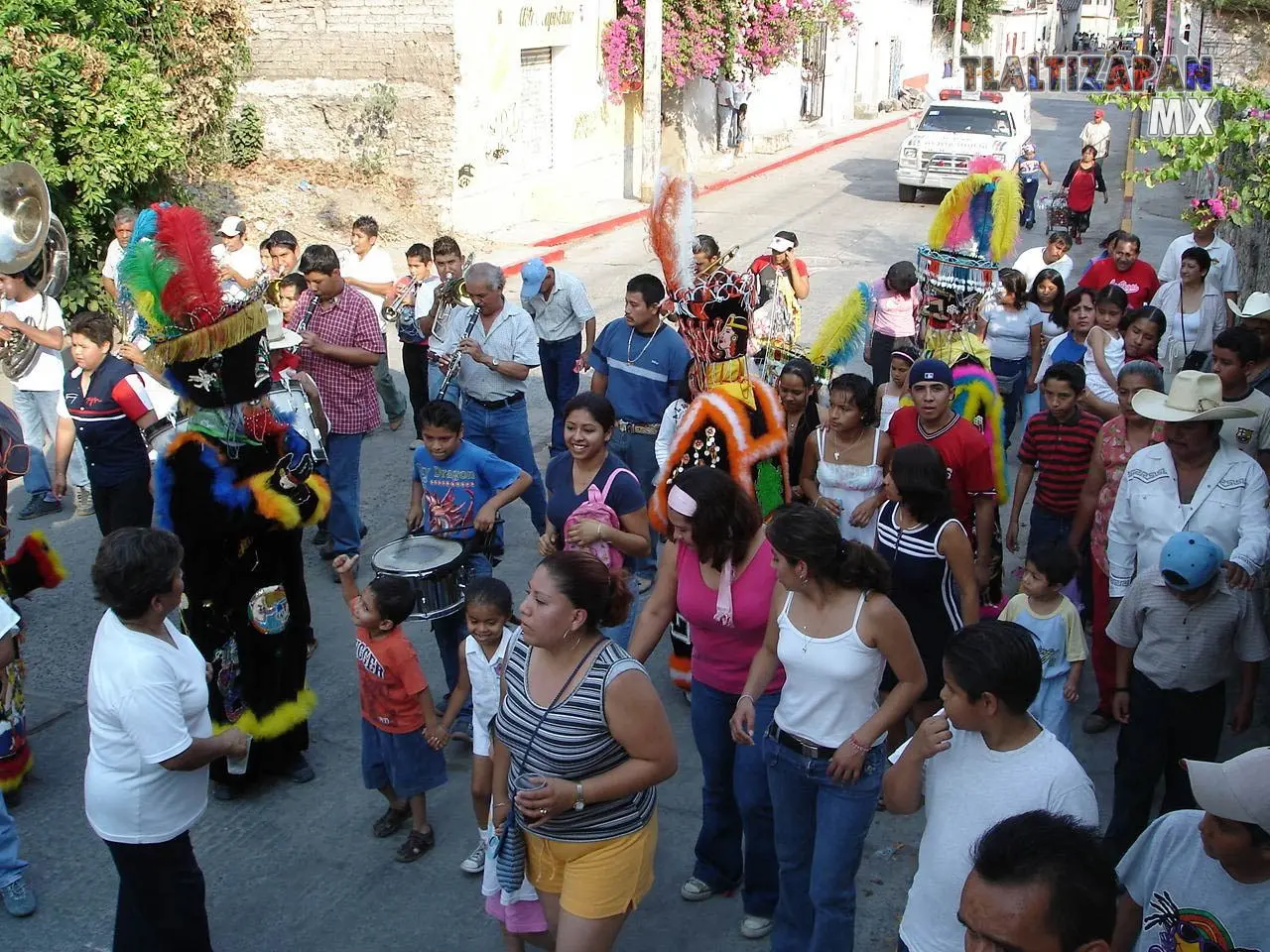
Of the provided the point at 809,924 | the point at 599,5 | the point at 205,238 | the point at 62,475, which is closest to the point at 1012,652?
the point at 809,924

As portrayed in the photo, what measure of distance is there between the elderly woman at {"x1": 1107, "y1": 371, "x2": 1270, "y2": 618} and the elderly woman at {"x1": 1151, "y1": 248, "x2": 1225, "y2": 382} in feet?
13.4

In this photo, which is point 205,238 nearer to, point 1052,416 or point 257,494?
point 257,494

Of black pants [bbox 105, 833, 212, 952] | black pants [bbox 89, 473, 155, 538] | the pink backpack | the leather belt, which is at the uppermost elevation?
the pink backpack

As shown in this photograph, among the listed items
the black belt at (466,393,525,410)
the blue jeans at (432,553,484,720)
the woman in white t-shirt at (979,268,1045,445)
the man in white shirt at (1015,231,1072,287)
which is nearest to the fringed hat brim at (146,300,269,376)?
the blue jeans at (432,553,484,720)

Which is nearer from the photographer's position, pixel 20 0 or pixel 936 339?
pixel 936 339

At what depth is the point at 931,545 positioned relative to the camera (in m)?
4.91

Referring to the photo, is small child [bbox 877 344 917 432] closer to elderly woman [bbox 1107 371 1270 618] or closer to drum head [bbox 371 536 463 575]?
elderly woman [bbox 1107 371 1270 618]

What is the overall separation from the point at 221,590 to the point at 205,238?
1.56 m

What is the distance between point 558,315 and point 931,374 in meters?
3.76

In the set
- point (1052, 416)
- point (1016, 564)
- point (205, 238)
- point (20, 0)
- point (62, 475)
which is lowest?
point (1016, 564)

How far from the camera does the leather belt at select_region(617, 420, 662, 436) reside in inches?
292

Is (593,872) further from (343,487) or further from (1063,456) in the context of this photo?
(343,487)

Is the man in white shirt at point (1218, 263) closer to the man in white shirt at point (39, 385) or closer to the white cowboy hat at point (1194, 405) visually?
the white cowboy hat at point (1194, 405)

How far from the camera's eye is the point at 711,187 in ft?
87.3
